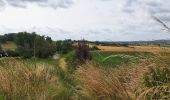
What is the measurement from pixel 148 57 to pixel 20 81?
17.9ft

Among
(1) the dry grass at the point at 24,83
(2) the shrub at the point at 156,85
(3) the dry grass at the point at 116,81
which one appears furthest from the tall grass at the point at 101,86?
(1) the dry grass at the point at 24,83

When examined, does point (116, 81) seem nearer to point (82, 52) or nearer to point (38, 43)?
point (82, 52)

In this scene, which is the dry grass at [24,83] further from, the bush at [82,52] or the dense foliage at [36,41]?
the dense foliage at [36,41]

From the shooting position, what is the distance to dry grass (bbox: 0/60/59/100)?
1236 cm

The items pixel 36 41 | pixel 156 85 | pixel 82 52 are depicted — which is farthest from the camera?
pixel 36 41

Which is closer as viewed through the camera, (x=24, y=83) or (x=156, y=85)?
(x=156, y=85)

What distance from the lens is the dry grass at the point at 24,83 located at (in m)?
12.4

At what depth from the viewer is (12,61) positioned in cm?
1495

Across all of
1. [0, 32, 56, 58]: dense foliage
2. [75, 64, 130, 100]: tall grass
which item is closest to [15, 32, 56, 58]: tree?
[0, 32, 56, 58]: dense foliage

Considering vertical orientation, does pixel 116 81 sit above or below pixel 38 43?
above

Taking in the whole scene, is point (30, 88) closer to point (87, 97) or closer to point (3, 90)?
point (3, 90)

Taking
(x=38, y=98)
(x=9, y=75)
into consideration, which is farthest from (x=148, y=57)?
(x=9, y=75)

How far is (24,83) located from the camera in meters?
13.1

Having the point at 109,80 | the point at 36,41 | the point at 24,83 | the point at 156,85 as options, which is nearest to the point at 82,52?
the point at 24,83
